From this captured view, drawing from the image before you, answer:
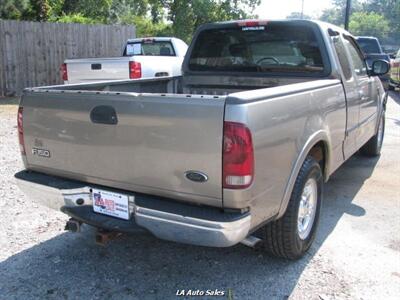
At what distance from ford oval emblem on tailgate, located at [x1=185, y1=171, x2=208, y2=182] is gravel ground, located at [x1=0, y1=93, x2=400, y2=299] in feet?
3.21

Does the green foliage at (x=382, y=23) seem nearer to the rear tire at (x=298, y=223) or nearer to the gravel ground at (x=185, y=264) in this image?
the gravel ground at (x=185, y=264)

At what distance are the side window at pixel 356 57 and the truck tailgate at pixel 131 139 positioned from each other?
9.74 ft

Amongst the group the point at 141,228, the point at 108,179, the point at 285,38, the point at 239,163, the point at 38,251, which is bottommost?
the point at 38,251

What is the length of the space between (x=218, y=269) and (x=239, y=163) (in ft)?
4.14

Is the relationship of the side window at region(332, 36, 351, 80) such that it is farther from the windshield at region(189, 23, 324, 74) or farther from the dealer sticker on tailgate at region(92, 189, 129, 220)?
the dealer sticker on tailgate at region(92, 189, 129, 220)

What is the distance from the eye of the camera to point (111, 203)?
10.7 ft

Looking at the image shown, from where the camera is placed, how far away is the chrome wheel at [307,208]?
12.5 feet

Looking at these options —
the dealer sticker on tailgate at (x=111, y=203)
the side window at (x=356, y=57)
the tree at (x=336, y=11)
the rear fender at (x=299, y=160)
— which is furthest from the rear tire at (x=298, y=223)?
the tree at (x=336, y=11)

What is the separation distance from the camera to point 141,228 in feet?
10.2

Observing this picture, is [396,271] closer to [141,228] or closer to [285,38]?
[141,228]

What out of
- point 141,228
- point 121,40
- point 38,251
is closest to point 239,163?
point 141,228

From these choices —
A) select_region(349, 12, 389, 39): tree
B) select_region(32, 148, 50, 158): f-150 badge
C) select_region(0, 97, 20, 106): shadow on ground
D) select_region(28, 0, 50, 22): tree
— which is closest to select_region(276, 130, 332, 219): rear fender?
select_region(32, 148, 50, 158): f-150 badge

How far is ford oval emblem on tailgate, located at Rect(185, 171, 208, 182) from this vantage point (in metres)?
2.87

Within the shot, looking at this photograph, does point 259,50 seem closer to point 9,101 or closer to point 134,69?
point 134,69
